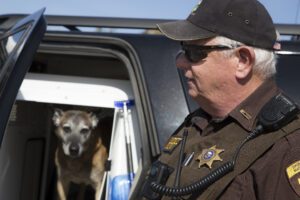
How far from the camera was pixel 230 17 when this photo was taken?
5.51 feet

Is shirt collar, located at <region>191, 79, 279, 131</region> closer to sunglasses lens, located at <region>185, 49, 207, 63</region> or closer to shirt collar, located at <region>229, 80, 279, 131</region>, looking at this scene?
shirt collar, located at <region>229, 80, 279, 131</region>

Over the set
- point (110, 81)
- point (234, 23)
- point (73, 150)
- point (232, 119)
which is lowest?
point (232, 119)

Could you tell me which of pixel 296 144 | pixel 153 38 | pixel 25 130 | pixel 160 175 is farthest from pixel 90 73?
pixel 296 144

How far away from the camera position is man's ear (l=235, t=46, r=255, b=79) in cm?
168

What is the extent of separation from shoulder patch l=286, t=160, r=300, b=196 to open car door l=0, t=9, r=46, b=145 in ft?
3.45

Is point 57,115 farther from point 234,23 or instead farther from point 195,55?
point 234,23

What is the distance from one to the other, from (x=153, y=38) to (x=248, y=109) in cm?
99

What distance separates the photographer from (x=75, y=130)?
5496mm

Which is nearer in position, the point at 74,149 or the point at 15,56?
the point at 15,56

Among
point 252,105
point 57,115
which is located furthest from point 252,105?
point 57,115

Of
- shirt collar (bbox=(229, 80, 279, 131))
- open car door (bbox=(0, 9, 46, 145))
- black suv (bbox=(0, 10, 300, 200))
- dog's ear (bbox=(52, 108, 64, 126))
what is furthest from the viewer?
dog's ear (bbox=(52, 108, 64, 126))

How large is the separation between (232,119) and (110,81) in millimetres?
1415

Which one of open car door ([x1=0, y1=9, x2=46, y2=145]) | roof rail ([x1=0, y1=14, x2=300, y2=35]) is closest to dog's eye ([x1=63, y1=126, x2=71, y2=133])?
roof rail ([x1=0, y1=14, x2=300, y2=35])

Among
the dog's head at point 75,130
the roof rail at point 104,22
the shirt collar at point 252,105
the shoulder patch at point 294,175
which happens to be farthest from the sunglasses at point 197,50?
the dog's head at point 75,130
